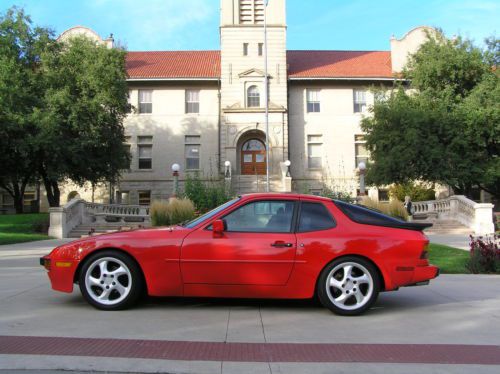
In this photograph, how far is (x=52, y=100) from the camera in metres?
25.3

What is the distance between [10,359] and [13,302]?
268cm

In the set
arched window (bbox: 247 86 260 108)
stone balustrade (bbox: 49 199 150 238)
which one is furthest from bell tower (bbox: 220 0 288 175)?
stone balustrade (bbox: 49 199 150 238)

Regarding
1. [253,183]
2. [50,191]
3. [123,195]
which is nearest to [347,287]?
[50,191]

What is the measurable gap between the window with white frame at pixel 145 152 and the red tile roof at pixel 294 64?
Result: 4584 millimetres

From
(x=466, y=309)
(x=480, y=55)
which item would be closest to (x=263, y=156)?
(x=480, y=55)

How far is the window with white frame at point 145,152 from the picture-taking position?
121 ft

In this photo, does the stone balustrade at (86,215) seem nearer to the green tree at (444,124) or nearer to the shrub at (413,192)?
the green tree at (444,124)

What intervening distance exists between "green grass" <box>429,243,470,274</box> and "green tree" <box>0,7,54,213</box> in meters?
19.2

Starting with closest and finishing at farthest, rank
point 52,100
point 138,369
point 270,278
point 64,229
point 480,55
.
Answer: point 138,369
point 270,278
point 64,229
point 52,100
point 480,55

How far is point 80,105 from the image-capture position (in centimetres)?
2627

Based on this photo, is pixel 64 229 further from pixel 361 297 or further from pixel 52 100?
pixel 361 297

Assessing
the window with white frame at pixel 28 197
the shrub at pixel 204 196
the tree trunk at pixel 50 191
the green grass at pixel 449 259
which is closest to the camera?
the green grass at pixel 449 259

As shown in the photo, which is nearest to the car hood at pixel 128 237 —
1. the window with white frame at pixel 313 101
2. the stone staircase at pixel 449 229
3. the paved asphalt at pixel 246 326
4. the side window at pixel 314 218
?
the paved asphalt at pixel 246 326

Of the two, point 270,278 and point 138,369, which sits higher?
point 270,278
